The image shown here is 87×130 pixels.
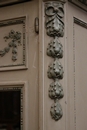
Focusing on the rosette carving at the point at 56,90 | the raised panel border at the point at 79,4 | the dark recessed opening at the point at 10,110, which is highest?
the raised panel border at the point at 79,4

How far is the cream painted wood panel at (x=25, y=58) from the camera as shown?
58.6 inches

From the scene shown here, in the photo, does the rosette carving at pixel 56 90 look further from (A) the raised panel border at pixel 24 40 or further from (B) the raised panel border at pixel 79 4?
(B) the raised panel border at pixel 79 4

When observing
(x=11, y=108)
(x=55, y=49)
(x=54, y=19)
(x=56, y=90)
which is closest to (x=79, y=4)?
(x=54, y=19)

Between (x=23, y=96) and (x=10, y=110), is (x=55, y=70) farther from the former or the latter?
(x=10, y=110)

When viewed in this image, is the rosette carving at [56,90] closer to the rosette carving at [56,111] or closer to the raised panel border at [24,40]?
the rosette carving at [56,111]

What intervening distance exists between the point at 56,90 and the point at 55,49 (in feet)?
0.70

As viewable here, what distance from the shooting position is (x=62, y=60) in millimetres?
1485

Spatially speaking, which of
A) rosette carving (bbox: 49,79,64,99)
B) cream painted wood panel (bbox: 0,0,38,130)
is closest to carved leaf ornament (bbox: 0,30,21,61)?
cream painted wood panel (bbox: 0,0,38,130)

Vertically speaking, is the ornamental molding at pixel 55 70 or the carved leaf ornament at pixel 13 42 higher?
the carved leaf ornament at pixel 13 42

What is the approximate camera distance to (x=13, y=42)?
158cm

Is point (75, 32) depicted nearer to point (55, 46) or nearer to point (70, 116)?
point (55, 46)

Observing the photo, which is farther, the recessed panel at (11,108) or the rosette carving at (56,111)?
the recessed panel at (11,108)

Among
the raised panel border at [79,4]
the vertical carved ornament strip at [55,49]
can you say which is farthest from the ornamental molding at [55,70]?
the raised panel border at [79,4]

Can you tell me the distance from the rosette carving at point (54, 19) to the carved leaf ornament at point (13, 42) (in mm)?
187
